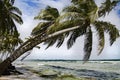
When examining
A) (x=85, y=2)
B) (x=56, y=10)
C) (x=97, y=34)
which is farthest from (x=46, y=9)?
(x=97, y=34)

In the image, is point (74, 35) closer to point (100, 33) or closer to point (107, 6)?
point (100, 33)

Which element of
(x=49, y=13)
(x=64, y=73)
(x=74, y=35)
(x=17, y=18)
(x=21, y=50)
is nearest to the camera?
(x=21, y=50)

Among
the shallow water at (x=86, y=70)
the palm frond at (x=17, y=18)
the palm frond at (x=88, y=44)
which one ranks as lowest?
the shallow water at (x=86, y=70)

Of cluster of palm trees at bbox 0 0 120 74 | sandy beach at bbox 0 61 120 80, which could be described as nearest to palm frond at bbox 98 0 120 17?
cluster of palm trees at bbox 0 0 120 74

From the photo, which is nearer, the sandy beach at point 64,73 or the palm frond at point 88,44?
the palm frond at point 88,44

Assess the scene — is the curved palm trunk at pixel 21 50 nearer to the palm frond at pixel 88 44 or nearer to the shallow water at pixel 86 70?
the palm frond at pixel 88 44

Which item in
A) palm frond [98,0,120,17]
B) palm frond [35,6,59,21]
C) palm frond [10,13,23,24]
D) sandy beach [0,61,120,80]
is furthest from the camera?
palm frond [10,13,23,24]

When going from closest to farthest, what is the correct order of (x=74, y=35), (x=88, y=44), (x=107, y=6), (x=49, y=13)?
1. (x=107, y=6)
2. (x=88, y=44)
3. (x=74, y=35)
4. (x=49, y=13)

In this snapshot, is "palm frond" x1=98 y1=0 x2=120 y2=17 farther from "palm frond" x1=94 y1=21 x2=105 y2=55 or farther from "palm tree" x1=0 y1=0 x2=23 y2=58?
"palm tree" x1=0 y1=0 x2=23 y2=58

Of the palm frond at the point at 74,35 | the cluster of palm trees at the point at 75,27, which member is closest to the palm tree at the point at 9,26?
the cluster of palm trees at the point at 75,27

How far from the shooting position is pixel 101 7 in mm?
19750

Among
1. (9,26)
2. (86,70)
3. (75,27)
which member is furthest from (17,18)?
(86,70)

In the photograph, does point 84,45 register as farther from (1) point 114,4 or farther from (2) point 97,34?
(1) point 114,4

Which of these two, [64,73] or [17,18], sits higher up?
[17,18]
